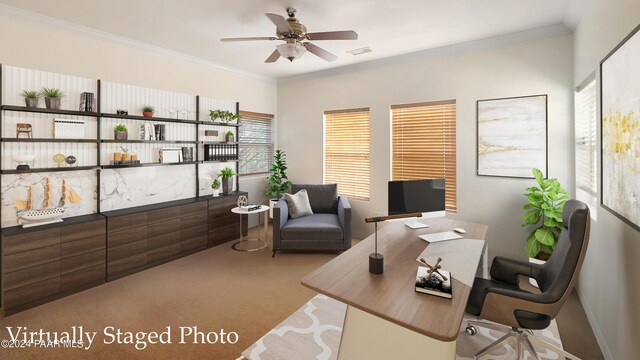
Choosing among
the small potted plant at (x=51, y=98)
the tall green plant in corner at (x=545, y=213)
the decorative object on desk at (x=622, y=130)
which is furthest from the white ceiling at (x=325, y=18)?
the tall green plant in corner at (x=545, y=213)

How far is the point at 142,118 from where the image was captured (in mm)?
3846

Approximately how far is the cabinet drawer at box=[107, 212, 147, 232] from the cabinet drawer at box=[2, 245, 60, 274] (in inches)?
19.9

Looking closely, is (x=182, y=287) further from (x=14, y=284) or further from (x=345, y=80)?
(x=345, y=80)


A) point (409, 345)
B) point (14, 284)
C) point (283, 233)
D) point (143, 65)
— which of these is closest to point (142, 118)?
point (143, 65)

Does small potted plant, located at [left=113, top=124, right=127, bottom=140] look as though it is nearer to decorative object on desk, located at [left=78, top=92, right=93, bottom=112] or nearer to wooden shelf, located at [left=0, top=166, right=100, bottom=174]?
decorative object on desk, located at [left=78, top=92, right=93, bottom=112]

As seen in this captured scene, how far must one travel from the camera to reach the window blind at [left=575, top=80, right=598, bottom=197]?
8.72 feet

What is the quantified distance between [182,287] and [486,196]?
392 centimetres

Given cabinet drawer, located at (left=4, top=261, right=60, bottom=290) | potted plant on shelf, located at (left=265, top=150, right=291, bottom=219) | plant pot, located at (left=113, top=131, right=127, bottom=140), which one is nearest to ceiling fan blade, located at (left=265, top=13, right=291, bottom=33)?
plant pot, located at (left=113, top=131, right=127, bottom=140)

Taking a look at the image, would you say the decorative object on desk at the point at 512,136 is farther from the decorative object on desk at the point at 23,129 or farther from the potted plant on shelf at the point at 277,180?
the decorative object on desk at the point at 23,129

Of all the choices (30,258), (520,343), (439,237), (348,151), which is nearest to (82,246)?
(30,258)

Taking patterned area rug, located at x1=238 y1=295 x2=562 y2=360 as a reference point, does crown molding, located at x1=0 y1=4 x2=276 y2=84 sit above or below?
above

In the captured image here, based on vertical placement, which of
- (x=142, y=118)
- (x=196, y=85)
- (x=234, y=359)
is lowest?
(x=234, y=359)

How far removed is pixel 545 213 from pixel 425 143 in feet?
5.87

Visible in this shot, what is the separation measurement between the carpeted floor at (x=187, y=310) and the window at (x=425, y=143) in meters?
2.04
